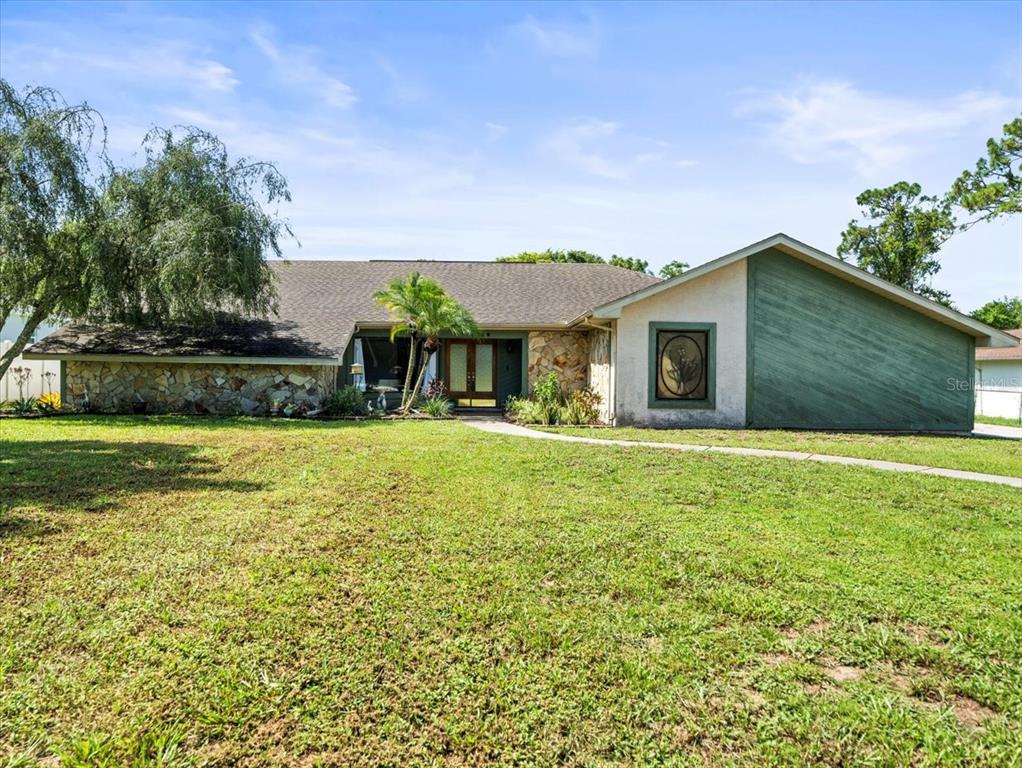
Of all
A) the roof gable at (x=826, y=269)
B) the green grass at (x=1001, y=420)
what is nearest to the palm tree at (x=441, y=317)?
the roof gable at (x=826, y=269)

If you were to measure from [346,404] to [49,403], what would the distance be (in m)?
7.94

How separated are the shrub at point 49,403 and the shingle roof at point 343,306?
134 centimetres

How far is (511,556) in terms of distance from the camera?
459 cm

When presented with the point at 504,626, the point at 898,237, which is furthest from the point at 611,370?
the point at 898,237

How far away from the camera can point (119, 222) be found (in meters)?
14.3

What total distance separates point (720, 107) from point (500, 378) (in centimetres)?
935

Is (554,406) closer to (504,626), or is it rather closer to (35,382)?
(504,626)

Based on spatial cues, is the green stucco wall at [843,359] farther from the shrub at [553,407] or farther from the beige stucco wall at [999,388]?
the beige stucco wall at [999,388]

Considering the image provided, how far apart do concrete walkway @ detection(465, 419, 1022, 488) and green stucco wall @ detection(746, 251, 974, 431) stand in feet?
15.0

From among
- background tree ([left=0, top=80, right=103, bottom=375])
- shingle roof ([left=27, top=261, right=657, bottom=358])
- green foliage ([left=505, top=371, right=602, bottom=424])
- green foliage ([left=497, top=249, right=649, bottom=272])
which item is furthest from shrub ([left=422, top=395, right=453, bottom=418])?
green foliage ([left=497, top=249, right=649, bottom=272])

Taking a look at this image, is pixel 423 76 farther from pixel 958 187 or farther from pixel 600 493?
pixel 958 187

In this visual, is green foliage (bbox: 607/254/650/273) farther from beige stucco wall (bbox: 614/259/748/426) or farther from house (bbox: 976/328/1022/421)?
beige stucco wall (bbox: 614/259/748/426)

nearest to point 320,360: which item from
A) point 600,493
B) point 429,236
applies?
point 600,493

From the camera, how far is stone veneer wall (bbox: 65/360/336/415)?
15578mm
